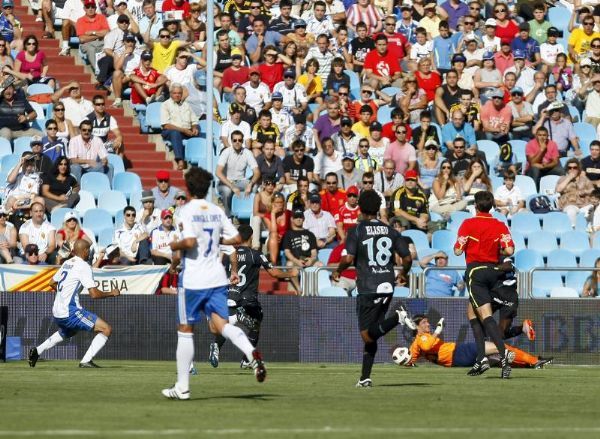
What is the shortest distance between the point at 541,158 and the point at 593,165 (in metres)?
1.07

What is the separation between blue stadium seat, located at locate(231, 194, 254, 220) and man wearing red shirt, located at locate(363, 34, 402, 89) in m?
5.11

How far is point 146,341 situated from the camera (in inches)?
909

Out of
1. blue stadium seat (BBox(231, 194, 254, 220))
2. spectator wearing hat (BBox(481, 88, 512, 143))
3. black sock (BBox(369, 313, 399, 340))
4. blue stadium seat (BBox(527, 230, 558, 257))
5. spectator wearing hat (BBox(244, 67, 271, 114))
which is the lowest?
black sock (BBox(369, 313, 399, 340))

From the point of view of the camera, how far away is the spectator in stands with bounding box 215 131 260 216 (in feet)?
84.6

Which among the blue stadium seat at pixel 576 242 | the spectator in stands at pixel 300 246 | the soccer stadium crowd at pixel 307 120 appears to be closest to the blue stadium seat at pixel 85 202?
the soccer stadium crowd at pixel 307 120

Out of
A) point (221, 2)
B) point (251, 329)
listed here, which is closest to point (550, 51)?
point (221, 2)

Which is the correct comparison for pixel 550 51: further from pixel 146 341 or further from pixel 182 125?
pixel 146 341

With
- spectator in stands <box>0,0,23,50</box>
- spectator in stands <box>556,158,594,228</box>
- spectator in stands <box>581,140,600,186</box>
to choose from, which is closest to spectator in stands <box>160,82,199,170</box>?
spectator in stands <box>0,0,23,50</box>

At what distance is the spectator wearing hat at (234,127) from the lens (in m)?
26.7

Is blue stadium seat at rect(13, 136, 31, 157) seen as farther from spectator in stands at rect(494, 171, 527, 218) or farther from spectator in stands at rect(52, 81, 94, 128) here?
spectator in stands at rect(494, 171, 527, 218)

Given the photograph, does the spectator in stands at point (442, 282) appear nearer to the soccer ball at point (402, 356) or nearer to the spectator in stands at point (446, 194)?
the soccer ball at point (402, 356)

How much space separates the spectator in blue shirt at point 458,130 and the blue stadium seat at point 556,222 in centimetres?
232

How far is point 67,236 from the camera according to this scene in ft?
77.6

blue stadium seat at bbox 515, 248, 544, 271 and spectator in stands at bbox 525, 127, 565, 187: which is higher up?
spectator in stands at bbox 525, 127, 565, 187
